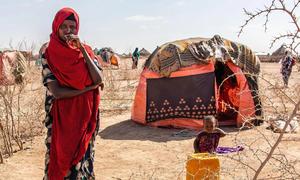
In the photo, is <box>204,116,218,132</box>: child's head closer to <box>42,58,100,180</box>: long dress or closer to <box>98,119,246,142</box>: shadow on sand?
<box>42,58,100,180</box>: long dress

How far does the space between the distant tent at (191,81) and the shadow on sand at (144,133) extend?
0.70 feet

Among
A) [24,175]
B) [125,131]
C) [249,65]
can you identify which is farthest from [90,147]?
[249,65]

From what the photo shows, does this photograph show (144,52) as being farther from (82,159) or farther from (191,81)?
(82,159)

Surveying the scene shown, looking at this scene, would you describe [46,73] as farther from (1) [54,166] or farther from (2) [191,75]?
(2) [191,75]

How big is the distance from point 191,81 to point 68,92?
515 centimetres

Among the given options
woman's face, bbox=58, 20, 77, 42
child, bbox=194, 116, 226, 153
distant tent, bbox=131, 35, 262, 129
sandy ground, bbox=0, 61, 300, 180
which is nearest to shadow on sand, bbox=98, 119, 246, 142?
sandy ground, bbox=0, 61, 300, 180

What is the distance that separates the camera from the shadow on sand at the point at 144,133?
7613 mm

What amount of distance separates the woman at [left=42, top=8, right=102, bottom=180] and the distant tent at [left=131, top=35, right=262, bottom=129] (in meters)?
4.94

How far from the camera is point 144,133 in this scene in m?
7.98

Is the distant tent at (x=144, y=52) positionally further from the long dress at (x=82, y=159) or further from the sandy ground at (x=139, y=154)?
the long dress at (x=82, y=159)

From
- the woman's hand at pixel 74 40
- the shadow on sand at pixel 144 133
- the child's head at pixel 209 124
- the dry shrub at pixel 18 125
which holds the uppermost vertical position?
the woman's hand at pixel 74 40

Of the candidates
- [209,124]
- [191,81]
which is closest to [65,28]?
[209,124]

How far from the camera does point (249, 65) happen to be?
841 cm

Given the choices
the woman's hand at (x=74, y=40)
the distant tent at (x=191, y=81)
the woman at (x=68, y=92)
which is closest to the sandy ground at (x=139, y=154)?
the distant tent at (x=191, y=81)
